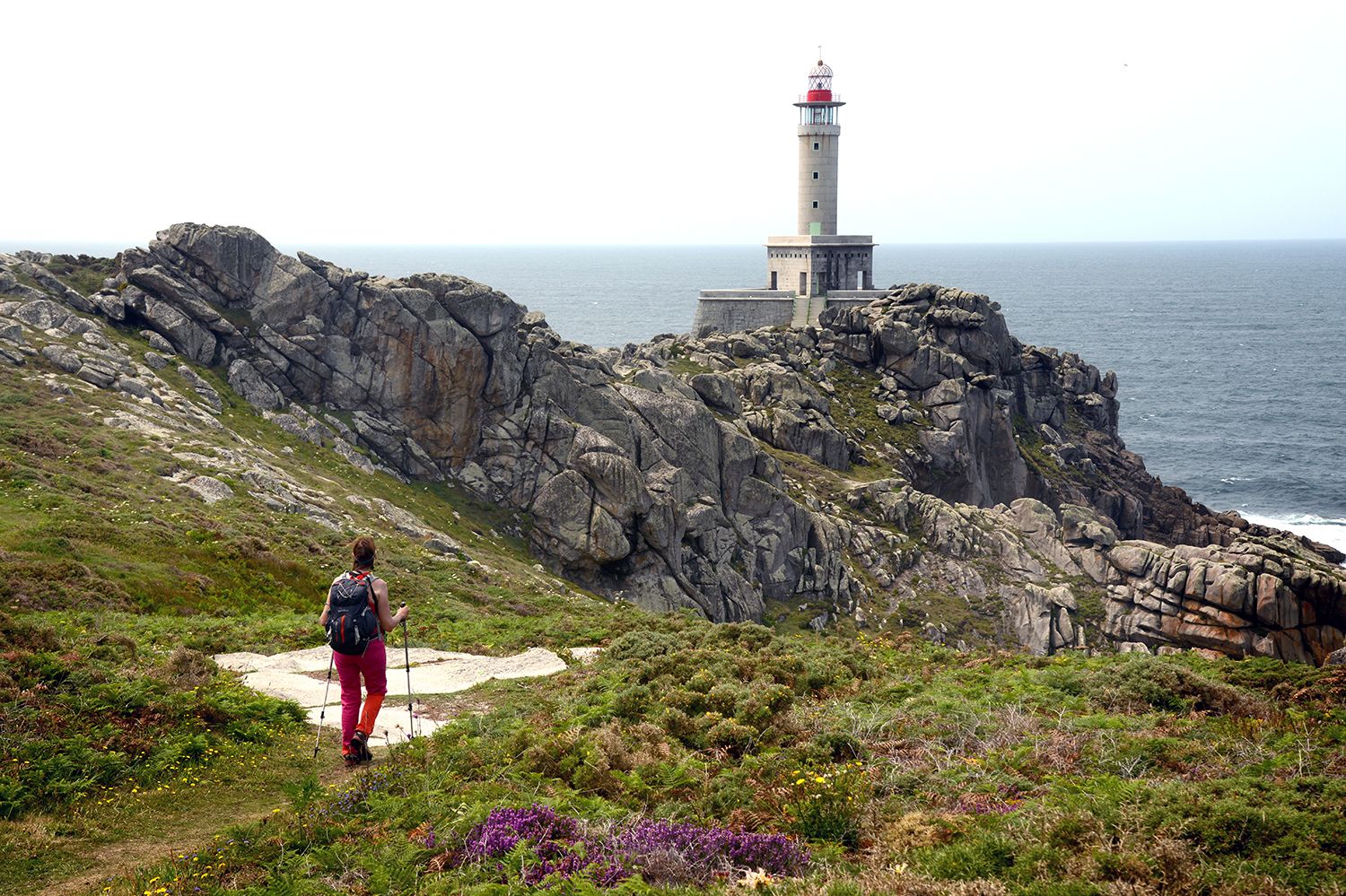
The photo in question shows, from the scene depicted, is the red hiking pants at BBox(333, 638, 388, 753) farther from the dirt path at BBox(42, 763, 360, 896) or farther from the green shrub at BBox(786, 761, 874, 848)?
the green shrub at BBox(786, 761, 874, 848)

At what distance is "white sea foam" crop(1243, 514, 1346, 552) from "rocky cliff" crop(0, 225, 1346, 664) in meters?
26.1

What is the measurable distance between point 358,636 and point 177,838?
303 cm

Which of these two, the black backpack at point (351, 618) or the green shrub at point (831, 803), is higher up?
the black backpack at point (351, 618)

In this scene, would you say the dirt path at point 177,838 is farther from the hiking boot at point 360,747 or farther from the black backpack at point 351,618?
the black backpack at point 351,618

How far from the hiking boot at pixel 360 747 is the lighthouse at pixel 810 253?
78.9 m

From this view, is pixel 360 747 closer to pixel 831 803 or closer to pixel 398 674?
pixel 398 674

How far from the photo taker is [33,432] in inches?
1361

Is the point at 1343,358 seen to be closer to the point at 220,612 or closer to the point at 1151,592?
the point at 1151,592

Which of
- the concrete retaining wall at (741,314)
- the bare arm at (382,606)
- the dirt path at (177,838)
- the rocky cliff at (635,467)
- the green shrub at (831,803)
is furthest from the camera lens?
the concrete retaining wall at (741,314)

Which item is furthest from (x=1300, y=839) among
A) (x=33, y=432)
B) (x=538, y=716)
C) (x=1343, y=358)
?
(x=1343, y=358)

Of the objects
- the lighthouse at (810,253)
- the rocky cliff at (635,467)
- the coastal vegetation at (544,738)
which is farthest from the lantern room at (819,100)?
the coastal vegetation at (544,738)

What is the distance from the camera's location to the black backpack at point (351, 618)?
13.3 metres

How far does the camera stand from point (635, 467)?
164ft

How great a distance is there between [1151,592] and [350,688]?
1618 inches
